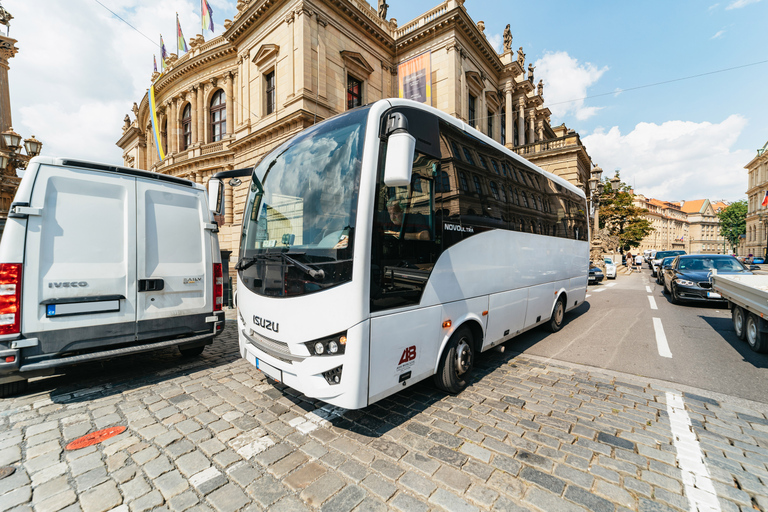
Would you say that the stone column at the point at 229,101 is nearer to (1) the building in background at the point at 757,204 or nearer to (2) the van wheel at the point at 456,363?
(2) the van wheel at the point at 456,363

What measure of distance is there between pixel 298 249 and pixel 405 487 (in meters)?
2.20

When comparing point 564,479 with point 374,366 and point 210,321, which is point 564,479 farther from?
point 210,321

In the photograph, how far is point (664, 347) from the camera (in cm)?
608

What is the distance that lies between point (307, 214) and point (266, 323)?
1.24 m

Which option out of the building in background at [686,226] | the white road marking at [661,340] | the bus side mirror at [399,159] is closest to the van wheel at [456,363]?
the bus side mirror at [399,159]

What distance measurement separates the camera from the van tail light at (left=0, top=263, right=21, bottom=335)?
3.31 meters

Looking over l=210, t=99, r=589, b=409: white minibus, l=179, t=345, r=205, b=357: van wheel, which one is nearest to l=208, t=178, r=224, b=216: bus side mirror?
l=210, t=99, r=589, b=409: white minibus

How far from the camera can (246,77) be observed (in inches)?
908

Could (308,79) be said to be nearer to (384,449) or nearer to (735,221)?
(384,449)

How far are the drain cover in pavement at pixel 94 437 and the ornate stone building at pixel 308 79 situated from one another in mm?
16495

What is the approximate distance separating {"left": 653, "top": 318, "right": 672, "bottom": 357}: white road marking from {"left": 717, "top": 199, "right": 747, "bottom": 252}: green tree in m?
108

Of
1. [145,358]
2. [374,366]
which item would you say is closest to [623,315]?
[374,366]

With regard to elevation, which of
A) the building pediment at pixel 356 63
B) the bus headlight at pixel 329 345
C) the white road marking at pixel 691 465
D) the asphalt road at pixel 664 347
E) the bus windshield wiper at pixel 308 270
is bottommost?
the asphalt road at pixel 664 347

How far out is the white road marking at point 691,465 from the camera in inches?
89.7
